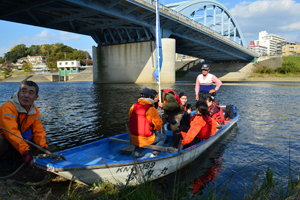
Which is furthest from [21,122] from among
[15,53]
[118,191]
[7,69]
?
[15,53]

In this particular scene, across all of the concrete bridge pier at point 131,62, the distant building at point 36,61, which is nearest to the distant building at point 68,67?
the concrete bridge pier at point 131,62

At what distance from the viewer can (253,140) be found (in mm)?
7707

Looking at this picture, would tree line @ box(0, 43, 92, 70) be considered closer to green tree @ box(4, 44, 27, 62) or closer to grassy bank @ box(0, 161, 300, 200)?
green tree @ box(4, 44, 27, 62)

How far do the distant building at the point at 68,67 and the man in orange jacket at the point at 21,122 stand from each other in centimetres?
8374

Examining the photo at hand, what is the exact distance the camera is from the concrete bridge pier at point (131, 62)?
3822 cm

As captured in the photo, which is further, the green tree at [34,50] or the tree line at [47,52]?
the green tree at [34,50]

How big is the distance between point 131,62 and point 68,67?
5873 centimetres

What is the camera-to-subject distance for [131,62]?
140 feet

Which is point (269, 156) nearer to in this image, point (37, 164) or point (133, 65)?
point (37, 164)

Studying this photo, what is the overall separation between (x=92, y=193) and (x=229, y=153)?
14.7ft

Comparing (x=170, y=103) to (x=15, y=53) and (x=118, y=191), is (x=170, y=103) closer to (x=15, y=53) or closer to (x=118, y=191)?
(x=118, y=191)

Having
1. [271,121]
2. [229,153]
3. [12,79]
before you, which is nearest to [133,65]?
[271,121]

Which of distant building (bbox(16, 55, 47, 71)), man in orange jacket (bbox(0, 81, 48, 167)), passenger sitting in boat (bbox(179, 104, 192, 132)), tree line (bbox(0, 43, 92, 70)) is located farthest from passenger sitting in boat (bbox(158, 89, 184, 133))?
distant building (bbox(16, 55, 47, 71))

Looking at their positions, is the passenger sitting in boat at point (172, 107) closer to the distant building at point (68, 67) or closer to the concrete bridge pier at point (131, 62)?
the concrete bridge pier at point (131, 62)
